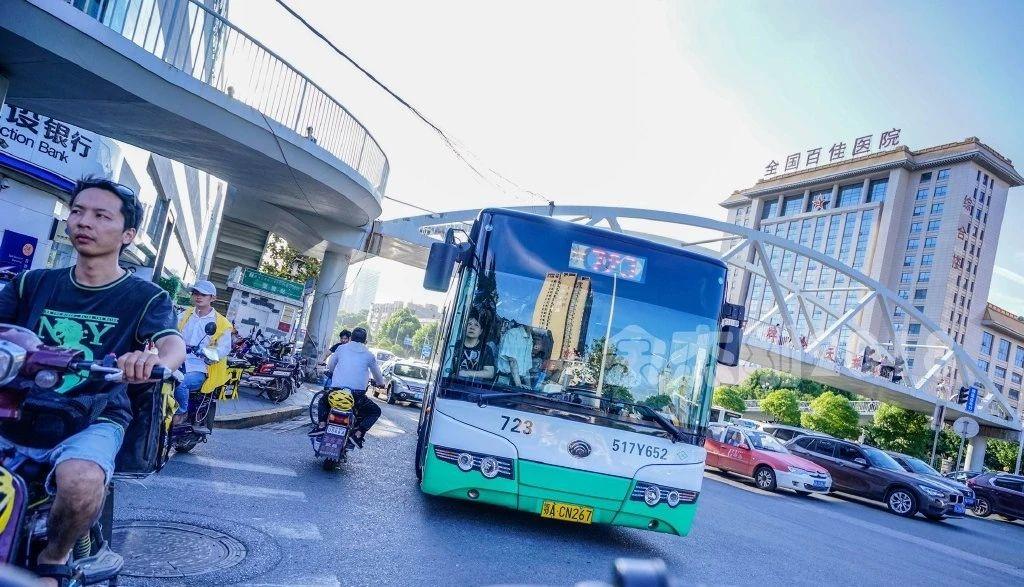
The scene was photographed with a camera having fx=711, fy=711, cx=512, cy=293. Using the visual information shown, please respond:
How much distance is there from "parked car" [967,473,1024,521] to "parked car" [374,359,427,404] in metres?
18.2

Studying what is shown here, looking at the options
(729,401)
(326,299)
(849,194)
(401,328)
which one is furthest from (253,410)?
(401,328)

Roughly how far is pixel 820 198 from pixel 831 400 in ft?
246

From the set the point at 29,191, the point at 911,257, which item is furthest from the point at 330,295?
the point at 911,257

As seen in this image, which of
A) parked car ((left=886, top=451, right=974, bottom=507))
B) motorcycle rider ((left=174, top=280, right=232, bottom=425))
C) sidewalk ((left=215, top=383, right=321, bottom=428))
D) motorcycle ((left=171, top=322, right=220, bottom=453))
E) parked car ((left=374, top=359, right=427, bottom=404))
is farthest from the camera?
parked car ((left=374, top=359, right=427, bottom=404))

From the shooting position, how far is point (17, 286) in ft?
9.71

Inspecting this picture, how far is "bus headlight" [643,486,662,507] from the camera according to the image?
641cm

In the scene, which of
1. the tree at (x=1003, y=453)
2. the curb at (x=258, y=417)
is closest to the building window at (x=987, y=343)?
the tree at (x=1003, y=453)

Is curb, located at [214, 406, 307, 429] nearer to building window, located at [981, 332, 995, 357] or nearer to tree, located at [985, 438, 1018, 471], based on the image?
tree, located at [985, 438, 1018, 471]

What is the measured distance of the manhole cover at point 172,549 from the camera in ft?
13.3

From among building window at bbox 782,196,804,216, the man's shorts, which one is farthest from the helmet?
building window at bbox 782,196,804,216

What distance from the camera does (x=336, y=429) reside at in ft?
26.4

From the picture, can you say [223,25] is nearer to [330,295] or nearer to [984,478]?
[330,295]

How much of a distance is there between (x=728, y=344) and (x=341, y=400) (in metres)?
4.32

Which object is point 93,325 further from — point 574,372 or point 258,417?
point 258,417
